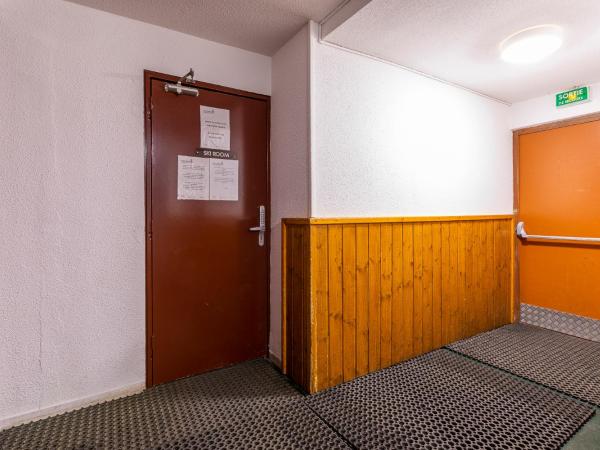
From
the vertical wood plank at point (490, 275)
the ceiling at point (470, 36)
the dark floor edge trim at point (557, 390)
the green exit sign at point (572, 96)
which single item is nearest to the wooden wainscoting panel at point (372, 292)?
the vertical wood plank at point (490, 275)

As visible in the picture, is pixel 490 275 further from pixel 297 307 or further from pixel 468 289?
pixel 297 307

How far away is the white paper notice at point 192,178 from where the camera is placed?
7.45 ft

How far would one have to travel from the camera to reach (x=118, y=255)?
209 cm

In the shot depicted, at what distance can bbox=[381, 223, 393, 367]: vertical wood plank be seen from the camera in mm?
2404

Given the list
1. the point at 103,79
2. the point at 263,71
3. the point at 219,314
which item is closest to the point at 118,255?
the point at 219,314

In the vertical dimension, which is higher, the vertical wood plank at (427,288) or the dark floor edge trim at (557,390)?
the vertical wood plank at (427,288)

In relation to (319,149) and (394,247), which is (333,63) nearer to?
(319,149)

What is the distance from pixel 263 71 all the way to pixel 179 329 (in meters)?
2.05

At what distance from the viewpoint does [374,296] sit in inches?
92.8

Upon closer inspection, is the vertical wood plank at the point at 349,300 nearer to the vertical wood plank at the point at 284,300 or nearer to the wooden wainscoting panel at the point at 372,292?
the wooden wainscoting panel at the point at 372,292

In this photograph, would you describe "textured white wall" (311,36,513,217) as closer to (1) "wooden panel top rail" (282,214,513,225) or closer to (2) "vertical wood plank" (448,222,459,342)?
(1) "wooden panel top rail" (282,214,513,225)

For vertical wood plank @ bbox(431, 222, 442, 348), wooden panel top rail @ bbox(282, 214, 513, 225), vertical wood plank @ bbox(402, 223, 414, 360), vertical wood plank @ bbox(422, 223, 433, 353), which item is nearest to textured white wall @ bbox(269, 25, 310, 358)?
wooden panel top rail @ bbox(282, 214, 513, 225)

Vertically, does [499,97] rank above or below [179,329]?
above

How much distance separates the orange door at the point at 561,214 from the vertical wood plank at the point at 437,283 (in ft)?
4.62
